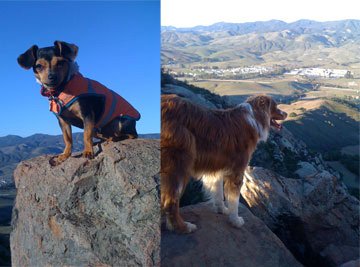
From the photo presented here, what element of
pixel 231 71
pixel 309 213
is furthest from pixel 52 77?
pixel 309 213

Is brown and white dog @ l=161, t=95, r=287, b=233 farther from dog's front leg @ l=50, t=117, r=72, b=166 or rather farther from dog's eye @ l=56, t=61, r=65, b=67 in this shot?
dog's eye @ l=56, t=61, r=65, b=67

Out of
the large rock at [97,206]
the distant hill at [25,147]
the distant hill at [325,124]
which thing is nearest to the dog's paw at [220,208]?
the distant hill at [325,124]

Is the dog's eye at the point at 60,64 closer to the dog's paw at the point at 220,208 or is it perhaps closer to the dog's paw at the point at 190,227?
the dog's paw at the point at 190,227

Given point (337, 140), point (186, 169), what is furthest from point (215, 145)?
point (337, 140)

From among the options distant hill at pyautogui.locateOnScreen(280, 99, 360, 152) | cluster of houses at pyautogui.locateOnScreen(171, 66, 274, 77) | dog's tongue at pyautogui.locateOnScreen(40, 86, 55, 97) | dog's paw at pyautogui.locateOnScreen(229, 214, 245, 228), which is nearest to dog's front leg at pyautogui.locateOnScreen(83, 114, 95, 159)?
dog's tongue at pyautogui.locateOnScreen(40, 86, 55, 97)

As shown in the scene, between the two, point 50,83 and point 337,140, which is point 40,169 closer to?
point 50,83

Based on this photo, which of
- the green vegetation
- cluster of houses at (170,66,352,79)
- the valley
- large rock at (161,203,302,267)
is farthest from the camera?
the green vegetation

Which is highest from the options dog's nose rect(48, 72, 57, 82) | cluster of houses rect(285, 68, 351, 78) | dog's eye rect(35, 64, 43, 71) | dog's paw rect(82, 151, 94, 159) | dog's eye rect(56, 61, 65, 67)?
dog's eye rect(56, 61, 65, 67)

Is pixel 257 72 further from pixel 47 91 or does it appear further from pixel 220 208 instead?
pixel 47 91
